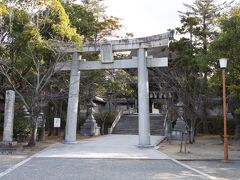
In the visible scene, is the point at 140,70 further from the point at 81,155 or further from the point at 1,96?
the point at 1,96

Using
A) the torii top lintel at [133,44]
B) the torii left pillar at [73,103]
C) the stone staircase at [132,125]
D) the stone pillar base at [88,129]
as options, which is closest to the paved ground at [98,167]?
the torii left pillar at [73,103]

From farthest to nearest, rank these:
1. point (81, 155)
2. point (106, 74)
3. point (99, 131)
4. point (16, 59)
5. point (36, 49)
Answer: point (99, 131) < point (106, 74) < point (16, 59) < point (36, 49) < point (81, 155)

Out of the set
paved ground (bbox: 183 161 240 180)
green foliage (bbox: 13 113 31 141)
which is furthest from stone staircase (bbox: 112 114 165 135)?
paved ground (bbox: 183 161 240 180)

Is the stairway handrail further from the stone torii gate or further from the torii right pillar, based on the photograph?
the torii right pillar

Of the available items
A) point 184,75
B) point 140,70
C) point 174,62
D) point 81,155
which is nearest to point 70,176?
point 81,155

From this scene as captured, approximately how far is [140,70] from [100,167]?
905 centimetres

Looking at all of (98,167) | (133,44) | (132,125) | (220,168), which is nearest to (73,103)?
(133,44)

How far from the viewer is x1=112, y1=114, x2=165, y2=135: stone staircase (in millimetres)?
33828

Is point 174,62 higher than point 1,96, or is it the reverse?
point 174,62

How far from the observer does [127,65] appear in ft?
70.7

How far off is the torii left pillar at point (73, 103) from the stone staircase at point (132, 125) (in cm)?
1234

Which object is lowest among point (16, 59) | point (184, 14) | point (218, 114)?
point (218, 114)

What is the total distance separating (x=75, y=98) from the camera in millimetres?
22078

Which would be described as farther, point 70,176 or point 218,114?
point 218,114
